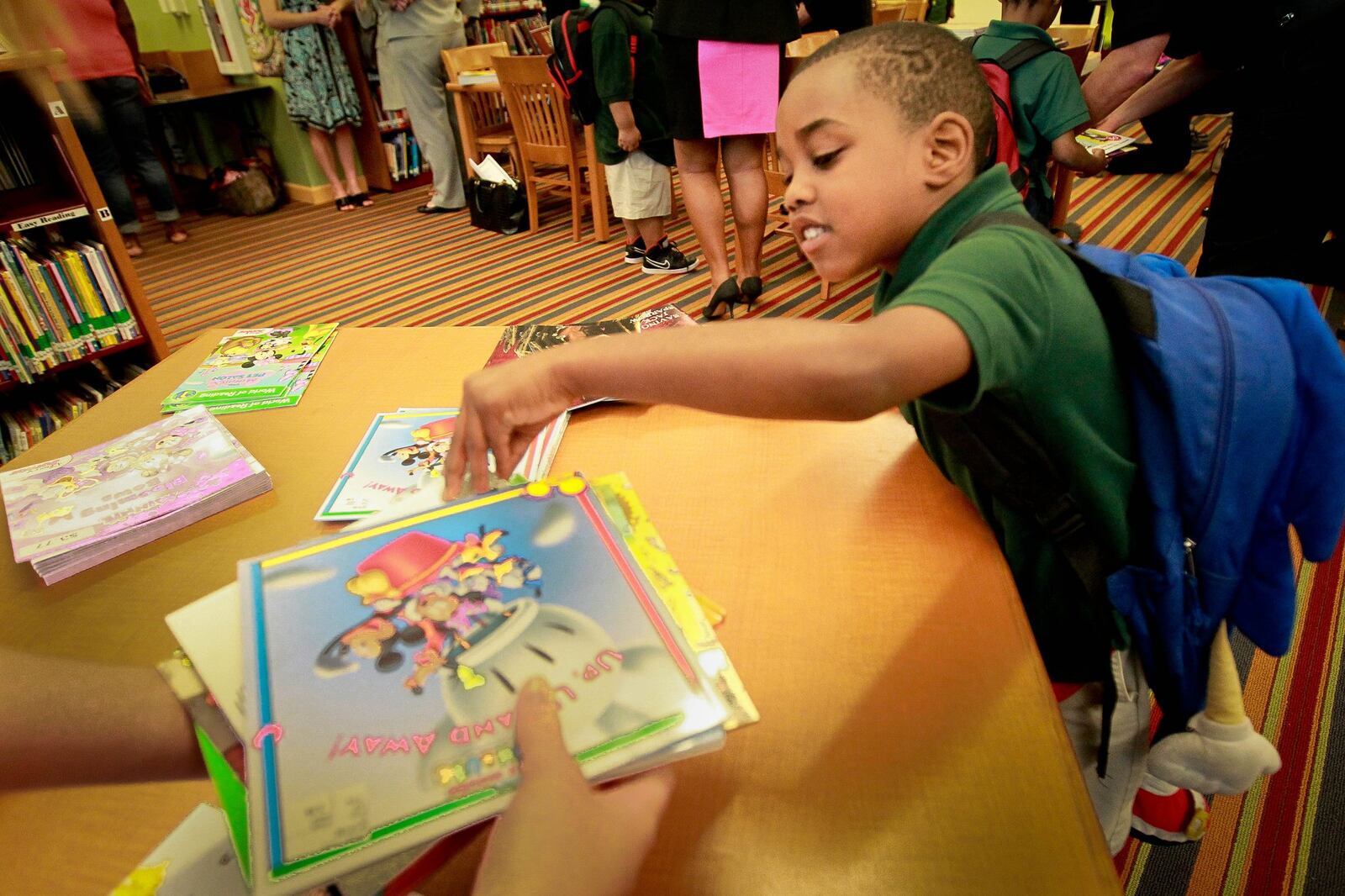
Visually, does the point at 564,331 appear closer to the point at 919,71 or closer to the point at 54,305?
the point at 919,71

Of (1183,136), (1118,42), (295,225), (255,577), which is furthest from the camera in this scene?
(295,225)

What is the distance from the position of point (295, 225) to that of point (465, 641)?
484 cm

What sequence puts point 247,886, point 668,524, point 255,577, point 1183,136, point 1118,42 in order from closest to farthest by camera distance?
point 247,886 < point 255,577 < point 668,524 < point 1118,42 < point 1183,136

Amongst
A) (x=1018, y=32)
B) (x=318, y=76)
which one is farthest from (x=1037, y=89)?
Answer: (x=318, y=76)

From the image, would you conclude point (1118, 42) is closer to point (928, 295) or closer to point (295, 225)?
point (928, 295)

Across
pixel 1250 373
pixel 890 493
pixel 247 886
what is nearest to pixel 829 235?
pixel 890 493

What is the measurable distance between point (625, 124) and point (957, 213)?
2718 mm

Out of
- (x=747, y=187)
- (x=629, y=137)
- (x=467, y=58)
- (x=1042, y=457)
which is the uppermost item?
(x=467, y=58)

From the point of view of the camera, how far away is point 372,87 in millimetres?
4758

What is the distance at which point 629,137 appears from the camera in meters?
3.19

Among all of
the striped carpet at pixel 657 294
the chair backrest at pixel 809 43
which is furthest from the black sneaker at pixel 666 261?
the chair backrest at pixel 809 43

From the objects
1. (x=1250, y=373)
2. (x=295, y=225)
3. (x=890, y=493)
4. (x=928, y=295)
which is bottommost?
(x=295, y=225)

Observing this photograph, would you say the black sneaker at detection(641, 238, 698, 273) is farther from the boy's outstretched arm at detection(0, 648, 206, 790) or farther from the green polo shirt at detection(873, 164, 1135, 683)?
the boy's outstretched arm at detection(0, 648, 206, 790)

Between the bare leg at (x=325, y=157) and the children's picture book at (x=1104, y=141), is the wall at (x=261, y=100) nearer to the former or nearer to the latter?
the bare leg at (x=325, y=157)
